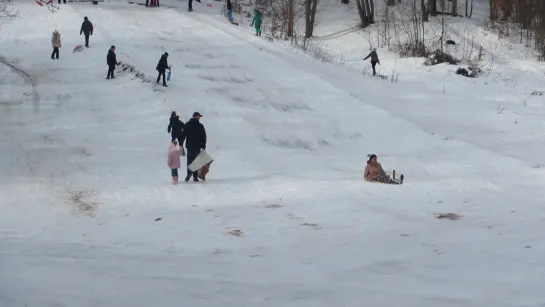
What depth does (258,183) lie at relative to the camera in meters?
15.2

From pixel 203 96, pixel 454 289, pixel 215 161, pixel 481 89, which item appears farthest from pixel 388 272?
pixel 481 89

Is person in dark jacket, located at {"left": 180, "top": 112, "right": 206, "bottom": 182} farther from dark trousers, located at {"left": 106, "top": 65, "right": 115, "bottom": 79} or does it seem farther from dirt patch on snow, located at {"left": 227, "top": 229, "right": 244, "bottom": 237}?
dark trousers, located at {"left": 106, "top": 65, "right": 115, "bottom": 79}

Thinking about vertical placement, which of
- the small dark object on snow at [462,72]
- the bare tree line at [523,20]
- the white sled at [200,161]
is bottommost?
the white sled at [200,161]

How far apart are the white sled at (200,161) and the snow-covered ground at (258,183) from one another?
47cm

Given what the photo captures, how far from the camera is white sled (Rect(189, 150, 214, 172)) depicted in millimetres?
15027

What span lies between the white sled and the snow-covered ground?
47 cm

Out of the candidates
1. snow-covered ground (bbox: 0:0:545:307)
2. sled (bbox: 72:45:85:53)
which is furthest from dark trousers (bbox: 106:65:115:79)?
sled (bbox: 72:45:85:53)

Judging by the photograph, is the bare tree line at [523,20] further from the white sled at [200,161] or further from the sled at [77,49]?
the white sled at [200,161]

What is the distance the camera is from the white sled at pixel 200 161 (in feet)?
49.3

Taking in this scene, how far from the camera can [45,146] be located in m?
19.0

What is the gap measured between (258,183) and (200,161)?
4.43 ft

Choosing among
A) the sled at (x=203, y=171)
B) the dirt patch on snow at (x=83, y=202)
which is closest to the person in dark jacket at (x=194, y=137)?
the sled at (x=203, y=171)

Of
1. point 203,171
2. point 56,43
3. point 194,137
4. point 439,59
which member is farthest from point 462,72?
point 194,137

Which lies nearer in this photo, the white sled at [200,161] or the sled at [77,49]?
the white sled at [200,161]
